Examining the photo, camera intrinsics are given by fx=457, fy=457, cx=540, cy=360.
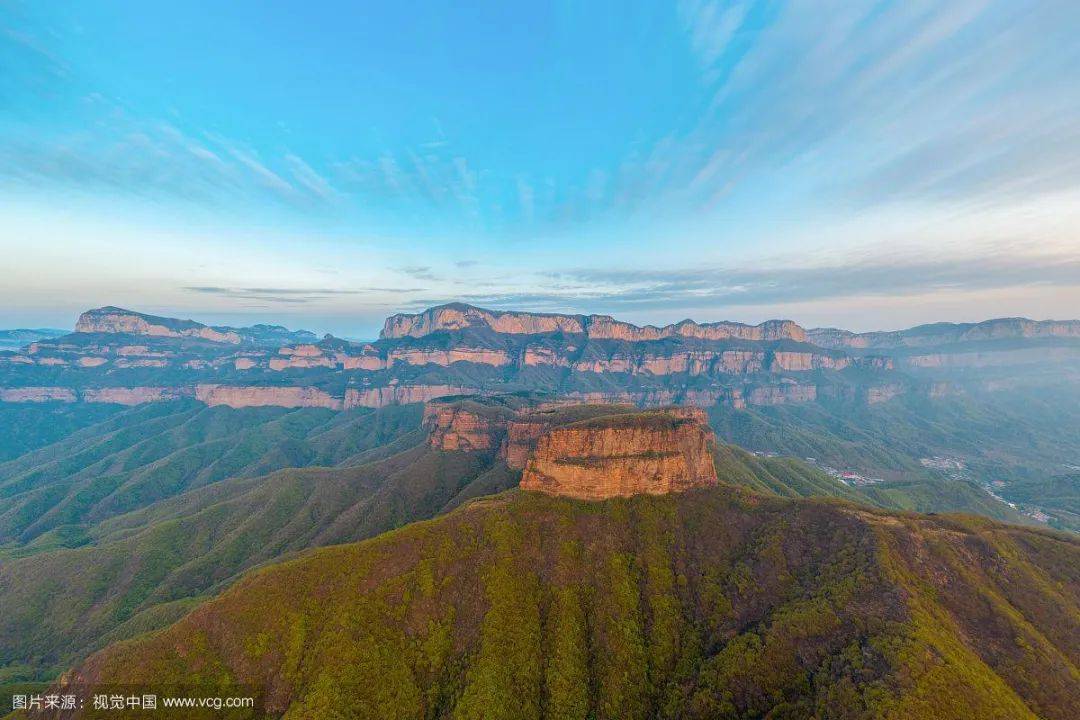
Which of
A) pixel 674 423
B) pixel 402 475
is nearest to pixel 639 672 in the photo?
pixel 674 423

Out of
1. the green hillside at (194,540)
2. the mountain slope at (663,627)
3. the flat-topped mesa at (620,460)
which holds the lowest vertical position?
the green hillside at (194,540)

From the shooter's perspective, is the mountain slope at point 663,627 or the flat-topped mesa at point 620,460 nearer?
the mountain slope at point 663,627

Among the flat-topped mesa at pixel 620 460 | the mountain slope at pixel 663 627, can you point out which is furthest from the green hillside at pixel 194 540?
the mountain slope at pixel 663 627

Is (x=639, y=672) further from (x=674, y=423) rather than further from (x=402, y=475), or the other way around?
(x=402, y=475)

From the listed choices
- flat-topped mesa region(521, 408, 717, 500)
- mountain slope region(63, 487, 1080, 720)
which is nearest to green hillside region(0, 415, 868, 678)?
flat-topped mesa region(521, 408, 717, 500)

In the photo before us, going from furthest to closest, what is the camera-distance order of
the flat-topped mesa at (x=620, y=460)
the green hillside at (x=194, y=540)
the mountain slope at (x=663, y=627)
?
the green hillside at (x=194, y=540), the flat-topped mesa at (x=620, y=460), the mountain slope at (x=663, y=627)

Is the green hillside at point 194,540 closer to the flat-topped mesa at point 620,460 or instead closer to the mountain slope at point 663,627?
the flat-topped mesa at point 620,460

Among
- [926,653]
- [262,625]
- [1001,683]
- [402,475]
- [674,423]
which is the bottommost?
[402,475]

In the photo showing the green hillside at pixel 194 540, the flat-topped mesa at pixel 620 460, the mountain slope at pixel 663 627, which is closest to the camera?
the mountain slope at pixel 663 627
